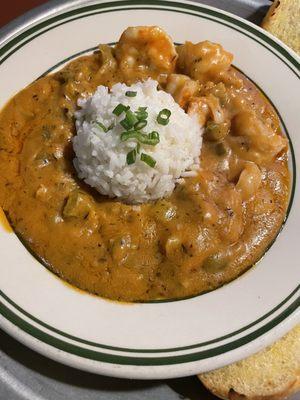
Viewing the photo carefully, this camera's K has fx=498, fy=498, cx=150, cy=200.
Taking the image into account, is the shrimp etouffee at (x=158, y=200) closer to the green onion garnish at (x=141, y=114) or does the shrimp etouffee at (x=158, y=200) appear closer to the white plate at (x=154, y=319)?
the white plate at (x=154, y=319)

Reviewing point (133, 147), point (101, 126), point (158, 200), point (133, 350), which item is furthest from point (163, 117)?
point (133, 350)

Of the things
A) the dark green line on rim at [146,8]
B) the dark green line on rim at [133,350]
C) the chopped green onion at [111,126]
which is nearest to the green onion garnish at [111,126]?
the chopped green onion at [111,126]

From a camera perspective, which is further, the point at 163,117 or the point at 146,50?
the point at 146,50

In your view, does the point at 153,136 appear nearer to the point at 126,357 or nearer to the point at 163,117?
the point at 163,117

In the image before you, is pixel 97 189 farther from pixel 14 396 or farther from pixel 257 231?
pixel 14 396

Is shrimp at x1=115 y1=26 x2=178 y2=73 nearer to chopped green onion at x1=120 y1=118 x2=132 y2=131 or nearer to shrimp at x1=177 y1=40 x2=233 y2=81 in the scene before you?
shrimp at x1=177 y1=40 x2=233 y2=81

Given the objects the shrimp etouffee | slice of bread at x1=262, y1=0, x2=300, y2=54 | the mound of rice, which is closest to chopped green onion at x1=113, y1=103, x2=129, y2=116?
the mound of rice

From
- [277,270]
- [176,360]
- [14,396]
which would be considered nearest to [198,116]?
[277,270]
